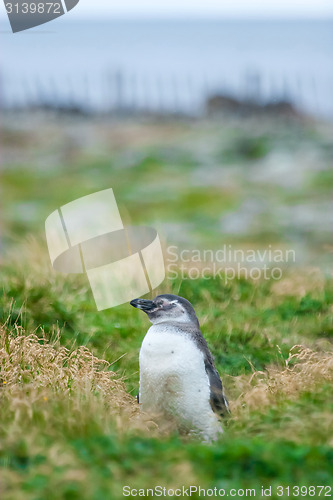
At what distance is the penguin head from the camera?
18.7ft

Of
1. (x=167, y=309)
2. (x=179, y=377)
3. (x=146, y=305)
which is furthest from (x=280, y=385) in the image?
(x=146, y=305)

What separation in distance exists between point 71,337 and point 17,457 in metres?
3.11

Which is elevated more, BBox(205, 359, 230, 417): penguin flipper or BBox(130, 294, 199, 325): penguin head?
BBox(130, 294, 199, 325): penguin head

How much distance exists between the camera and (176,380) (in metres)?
5.48

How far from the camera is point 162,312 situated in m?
5.70

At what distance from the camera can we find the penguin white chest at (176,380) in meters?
5.46

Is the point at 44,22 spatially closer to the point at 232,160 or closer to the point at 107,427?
the point at 107,427

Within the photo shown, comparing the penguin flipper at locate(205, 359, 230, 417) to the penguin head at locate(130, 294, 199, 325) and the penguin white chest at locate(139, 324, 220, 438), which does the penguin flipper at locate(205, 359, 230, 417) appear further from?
the penguin head at locate(130, 294, 199, 325)

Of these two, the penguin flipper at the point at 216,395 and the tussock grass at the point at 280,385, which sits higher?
the penguin flipper at the point at 216,395

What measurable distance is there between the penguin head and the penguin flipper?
14.8 inches
